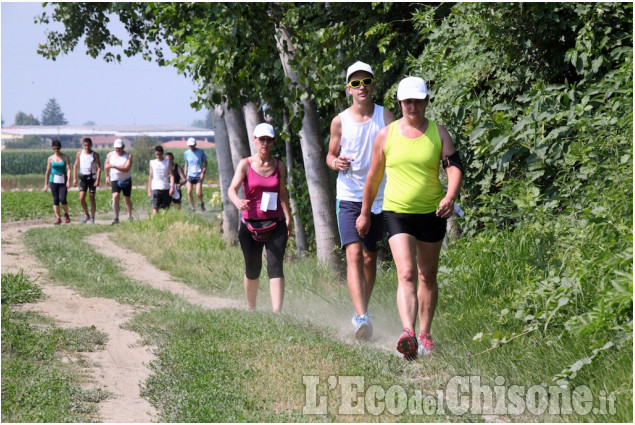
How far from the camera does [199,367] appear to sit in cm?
691

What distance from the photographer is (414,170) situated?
23.9 ft

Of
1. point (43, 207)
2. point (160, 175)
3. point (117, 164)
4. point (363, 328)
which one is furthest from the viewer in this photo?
point (43, 207)

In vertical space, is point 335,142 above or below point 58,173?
above

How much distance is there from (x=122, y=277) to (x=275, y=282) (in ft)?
13.0

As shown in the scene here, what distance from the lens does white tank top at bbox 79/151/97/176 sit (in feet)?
68.2

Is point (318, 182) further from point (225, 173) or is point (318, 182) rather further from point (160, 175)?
point (160, 175)

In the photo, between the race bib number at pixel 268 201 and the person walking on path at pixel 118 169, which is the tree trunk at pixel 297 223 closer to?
the race bib number at pixel 268 201

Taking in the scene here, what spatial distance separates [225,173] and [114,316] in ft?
24.9

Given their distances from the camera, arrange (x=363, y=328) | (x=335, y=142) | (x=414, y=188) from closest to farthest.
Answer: (x=414, y=188) < (x=363, y=328) < (x=335, y=142)

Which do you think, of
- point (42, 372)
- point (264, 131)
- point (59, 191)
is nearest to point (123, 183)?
point (59, 191)

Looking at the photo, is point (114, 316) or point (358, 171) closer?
point (358, 171)

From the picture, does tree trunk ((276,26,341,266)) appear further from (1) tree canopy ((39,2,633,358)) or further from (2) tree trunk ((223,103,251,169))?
(2) tree trunk ((223,103,251,169))

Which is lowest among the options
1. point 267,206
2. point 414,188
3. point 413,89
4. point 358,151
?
point 267,206

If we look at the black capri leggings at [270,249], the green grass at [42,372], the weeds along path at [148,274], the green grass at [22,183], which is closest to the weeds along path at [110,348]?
the green grass at [42,372]
